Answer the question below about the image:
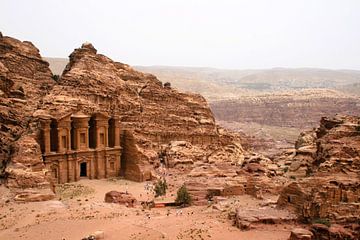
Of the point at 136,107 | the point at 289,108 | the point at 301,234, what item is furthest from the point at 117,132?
the point at 289,108

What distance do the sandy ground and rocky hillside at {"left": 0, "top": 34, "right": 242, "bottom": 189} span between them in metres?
7.83

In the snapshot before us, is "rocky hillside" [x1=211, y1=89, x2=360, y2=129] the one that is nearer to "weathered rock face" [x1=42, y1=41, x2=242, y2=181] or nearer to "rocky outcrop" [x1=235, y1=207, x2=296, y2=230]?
"weathered rock face" [x1=42, y1=41, x2=242, y2=181]

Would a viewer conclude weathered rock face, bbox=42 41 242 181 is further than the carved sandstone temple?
Yes

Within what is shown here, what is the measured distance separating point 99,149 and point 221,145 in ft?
46.1

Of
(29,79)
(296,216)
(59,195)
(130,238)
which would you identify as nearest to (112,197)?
(59,195)

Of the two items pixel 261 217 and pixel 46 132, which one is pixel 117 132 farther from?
pixel 261 217

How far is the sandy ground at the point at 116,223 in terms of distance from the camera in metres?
21.5

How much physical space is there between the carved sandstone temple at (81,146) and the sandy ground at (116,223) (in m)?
7.15

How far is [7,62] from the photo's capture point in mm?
40031

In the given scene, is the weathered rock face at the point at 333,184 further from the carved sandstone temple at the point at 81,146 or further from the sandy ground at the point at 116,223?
the carved sandstone temple at the point at 81,146

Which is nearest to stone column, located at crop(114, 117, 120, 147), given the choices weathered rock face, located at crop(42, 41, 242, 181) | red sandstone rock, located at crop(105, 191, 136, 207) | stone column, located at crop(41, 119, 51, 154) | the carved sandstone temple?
the carved sandstone temple

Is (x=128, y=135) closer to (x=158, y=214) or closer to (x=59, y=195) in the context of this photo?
(x=59, y=195)

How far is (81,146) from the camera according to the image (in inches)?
1505

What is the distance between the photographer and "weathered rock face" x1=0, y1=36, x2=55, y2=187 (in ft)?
103
